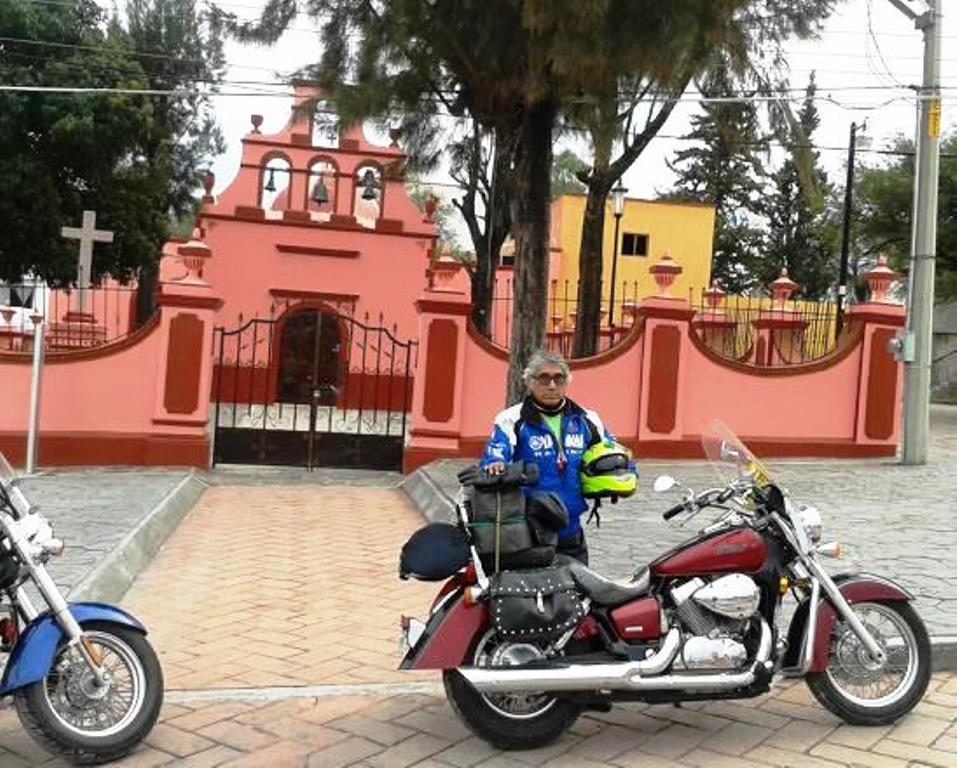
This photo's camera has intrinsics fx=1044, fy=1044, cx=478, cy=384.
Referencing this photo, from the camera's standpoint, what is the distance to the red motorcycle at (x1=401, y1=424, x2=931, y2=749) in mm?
3939

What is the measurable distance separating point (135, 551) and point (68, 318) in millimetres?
10348

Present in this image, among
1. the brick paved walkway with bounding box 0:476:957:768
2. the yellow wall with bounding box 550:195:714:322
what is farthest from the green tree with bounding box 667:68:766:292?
the brick paved walkway with bounding box 0:476:957:768

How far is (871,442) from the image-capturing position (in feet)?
45.0

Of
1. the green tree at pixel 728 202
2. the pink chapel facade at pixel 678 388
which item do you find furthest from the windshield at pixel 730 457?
the green tree at pixel 728 202

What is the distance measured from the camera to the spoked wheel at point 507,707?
3.98 metres

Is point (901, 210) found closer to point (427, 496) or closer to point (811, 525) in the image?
point (427, 496)

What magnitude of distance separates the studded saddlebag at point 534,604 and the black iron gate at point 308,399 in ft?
22.5

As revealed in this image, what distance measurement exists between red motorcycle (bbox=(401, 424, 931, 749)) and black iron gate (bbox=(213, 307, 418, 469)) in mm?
6858

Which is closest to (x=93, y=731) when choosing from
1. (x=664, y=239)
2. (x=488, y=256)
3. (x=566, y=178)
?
(x=488, y=256)

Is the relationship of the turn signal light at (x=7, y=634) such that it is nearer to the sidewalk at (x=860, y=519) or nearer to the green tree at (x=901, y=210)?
the sidewalk at (x=860, y=519)

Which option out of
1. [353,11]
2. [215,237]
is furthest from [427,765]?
[215,237]

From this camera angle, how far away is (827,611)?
421cm

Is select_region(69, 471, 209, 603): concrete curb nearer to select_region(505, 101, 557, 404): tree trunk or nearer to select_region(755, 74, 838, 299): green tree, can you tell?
select_region(505, 101, 557, 404): tree trunk

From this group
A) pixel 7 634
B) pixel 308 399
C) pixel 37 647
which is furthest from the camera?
pixel 308 399
